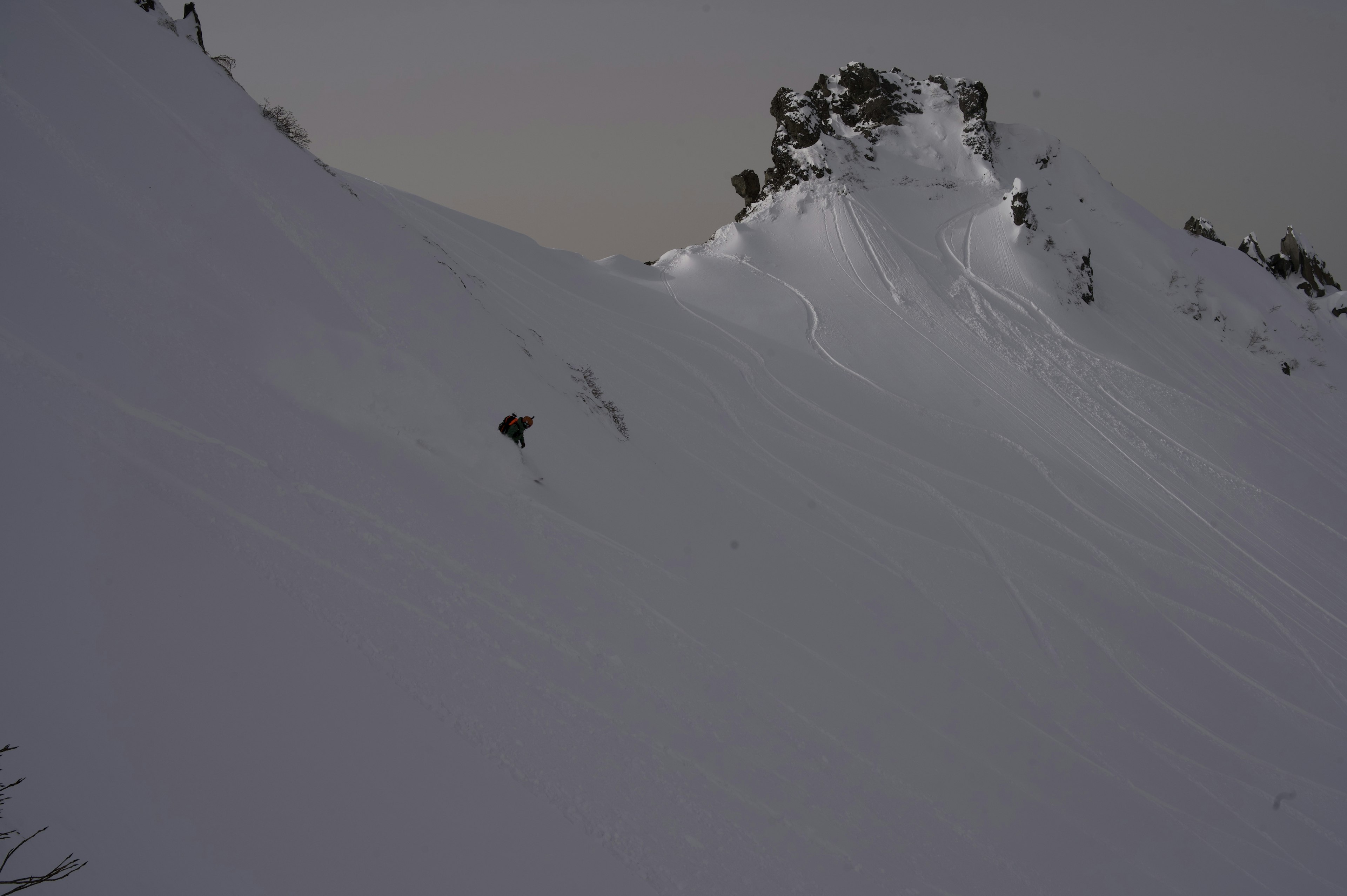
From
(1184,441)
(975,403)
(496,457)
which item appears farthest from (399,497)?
(1184,441)

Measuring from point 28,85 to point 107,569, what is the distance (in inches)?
379

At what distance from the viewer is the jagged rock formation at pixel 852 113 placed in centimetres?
3167

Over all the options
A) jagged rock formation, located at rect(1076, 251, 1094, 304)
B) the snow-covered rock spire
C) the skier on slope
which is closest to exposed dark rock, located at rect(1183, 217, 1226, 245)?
the snow-covered rock spire

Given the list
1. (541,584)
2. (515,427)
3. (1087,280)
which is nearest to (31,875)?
(541,584)

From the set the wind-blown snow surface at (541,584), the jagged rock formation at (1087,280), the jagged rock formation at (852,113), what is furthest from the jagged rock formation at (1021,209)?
the wind-blown snow surface at (541,584)

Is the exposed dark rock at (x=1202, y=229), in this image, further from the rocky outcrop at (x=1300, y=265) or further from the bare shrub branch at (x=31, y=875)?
the bare shrub branch at (x=31, y=875)

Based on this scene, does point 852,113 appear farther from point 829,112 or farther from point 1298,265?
point 1298,265

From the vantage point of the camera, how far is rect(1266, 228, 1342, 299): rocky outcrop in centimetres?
3198

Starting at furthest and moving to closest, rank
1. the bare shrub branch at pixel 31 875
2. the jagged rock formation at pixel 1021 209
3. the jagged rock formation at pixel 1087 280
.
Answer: the jagged rock formation at pixel 1021 209, the jagged rock formation at pixel 1087 280, the bare shrub branch at pixel 31 875

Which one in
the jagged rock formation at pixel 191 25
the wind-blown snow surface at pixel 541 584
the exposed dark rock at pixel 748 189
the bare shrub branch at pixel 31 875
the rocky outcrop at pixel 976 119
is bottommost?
the bare shrub branch at pixel 31 875

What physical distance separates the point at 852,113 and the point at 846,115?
0.28m

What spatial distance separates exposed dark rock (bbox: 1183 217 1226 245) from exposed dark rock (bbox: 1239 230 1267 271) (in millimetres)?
938

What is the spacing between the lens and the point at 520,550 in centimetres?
974

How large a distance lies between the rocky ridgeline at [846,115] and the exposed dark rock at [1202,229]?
1078 centimetres
